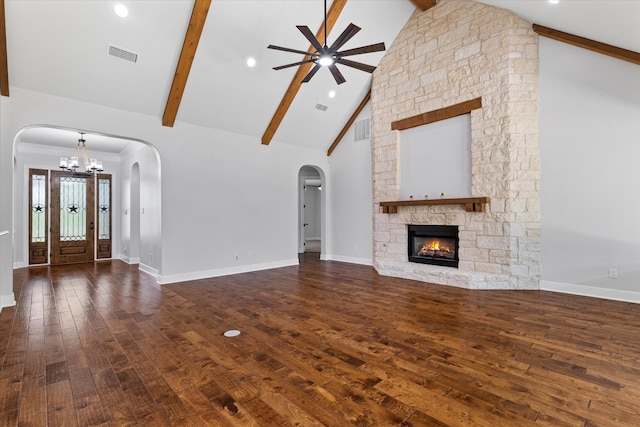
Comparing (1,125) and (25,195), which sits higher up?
(1,125)

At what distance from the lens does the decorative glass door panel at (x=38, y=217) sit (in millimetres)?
7918

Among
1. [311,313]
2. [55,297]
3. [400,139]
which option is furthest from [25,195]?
[400,139]

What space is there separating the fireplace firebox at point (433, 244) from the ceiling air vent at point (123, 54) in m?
5.57

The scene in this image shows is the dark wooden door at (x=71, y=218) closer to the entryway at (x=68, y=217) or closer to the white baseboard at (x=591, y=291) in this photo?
the entryway at (x=68, y=217)

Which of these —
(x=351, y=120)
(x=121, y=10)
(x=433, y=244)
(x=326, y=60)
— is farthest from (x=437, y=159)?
(x=121, y=10)

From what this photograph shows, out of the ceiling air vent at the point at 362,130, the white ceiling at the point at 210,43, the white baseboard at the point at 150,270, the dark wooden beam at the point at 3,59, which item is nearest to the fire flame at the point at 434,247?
the ceiling air vent at the point at 362,130

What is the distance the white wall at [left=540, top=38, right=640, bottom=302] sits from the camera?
4.09 meters

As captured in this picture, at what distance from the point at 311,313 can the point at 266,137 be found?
14.6 ft

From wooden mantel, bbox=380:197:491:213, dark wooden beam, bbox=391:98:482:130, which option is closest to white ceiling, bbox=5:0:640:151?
dark wooden beam, bbox=391:98:482:130

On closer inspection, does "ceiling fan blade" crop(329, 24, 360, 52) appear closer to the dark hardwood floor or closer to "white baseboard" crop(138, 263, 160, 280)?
the dark hardwood floor

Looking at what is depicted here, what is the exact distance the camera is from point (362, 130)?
7.54 m

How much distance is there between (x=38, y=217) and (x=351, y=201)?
8.44 m

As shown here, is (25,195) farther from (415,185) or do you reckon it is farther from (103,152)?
(415,185)

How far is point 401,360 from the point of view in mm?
2531
